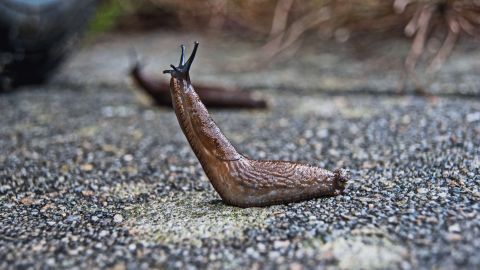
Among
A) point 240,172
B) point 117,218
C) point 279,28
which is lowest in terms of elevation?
point 117,218

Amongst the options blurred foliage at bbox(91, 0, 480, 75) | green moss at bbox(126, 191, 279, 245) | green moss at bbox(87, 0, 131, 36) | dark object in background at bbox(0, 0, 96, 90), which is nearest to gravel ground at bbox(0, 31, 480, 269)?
green moss at bbox(126, 191, 279, 245)

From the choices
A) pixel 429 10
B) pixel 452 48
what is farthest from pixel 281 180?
pixel 452 48

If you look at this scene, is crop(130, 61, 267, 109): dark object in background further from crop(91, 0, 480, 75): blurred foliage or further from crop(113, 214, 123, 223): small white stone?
crop(113, 214, 123, 223): small white stone

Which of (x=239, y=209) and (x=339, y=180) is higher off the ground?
(x=339, y=180)

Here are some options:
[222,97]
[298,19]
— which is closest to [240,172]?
[222,97]

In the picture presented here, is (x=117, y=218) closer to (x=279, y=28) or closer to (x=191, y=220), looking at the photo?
(x=191, y=220)

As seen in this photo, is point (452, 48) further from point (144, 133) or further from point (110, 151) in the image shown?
point (110, 151)
